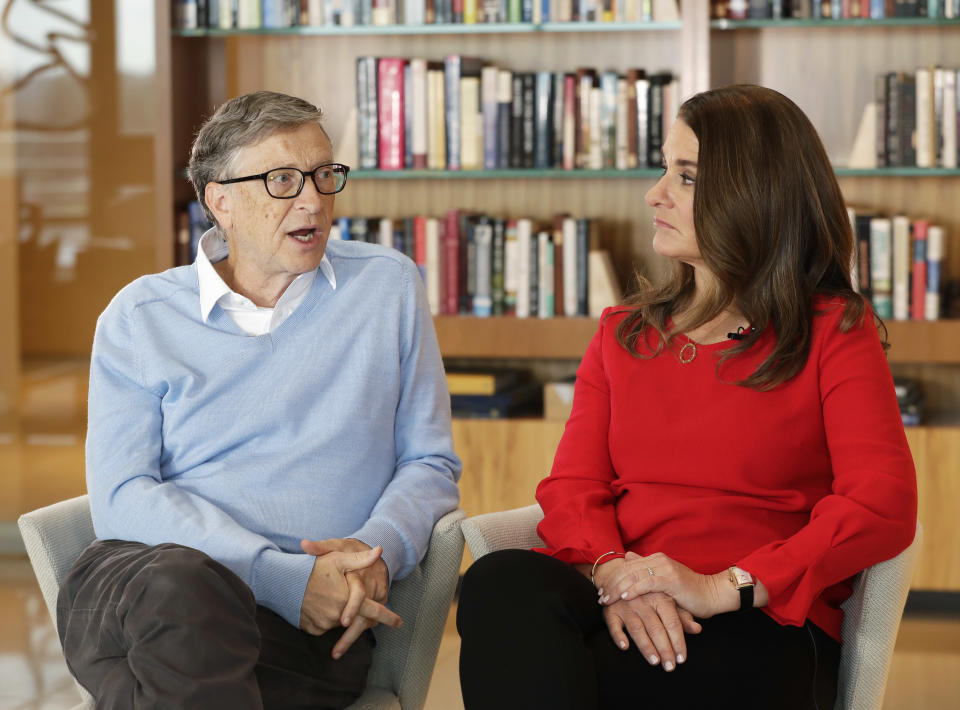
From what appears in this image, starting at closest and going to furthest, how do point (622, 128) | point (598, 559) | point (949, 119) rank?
point (598, 559)
point (949, 119)
point (622, 128)

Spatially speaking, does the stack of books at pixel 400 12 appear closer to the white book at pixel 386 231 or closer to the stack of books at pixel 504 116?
the stack of books at pixel 504 116

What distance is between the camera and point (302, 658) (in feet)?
5.60

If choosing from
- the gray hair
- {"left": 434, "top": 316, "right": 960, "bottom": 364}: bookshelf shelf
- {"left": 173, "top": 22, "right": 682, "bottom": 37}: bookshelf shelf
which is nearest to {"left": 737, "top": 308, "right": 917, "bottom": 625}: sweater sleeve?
the gray hair

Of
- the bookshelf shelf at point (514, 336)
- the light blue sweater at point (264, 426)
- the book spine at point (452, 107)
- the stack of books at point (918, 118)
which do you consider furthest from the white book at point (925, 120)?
the light blue sweater at point (264, 426)

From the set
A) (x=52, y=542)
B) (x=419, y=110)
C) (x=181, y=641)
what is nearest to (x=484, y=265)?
(x=419, y=110)

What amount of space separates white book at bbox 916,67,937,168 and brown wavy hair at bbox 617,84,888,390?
1659 mm

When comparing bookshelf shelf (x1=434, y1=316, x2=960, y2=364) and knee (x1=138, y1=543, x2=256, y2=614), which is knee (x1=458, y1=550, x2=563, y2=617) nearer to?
knee (x1=138, y1=543, x2=256, y2=614)

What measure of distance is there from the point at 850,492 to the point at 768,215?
1.46ft

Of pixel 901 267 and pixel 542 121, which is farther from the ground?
pixel 542 121

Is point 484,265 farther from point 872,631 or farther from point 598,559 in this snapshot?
point 872,631

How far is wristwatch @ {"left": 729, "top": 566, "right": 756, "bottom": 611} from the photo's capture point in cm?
164

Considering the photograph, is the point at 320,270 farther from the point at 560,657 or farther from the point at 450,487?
the point at 560,657

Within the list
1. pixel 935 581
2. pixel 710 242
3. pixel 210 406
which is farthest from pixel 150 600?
pixel 935 581

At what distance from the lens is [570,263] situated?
3.50 meters
